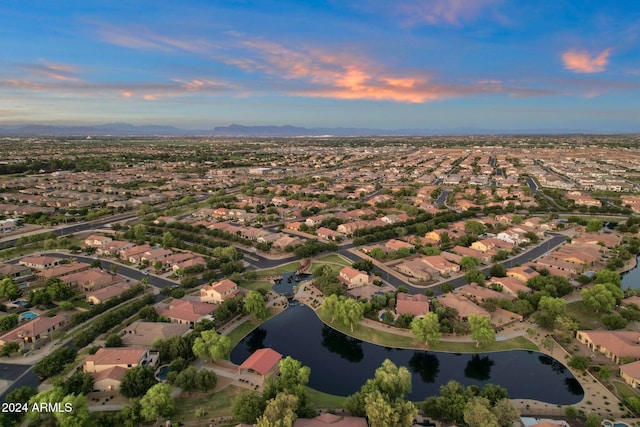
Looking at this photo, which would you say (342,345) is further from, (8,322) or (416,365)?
(8,322)

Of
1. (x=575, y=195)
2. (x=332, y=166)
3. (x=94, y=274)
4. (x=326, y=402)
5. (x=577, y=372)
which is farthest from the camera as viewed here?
(x=332, y=166)

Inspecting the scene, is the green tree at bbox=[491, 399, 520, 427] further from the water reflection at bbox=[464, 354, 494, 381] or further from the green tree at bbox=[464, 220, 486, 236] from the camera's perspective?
the green tree at bbox=[464, 220, 486, 236]

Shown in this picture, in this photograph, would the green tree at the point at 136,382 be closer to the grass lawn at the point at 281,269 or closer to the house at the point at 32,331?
the house at the point at 32,331

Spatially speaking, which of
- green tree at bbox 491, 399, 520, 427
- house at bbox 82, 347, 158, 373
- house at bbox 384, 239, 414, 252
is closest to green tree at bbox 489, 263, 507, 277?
house at bbox 384, 239, 414, 252

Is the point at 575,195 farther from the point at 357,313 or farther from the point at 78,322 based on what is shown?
the point at 78,322

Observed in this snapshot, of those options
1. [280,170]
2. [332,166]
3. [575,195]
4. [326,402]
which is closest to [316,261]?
[326,402]
